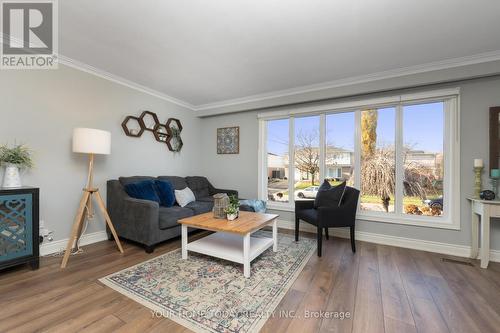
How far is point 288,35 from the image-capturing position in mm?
2182

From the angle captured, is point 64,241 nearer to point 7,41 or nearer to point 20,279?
point 20,279

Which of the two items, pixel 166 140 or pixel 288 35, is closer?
pixel 288 35

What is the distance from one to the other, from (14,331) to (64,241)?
1583 mm

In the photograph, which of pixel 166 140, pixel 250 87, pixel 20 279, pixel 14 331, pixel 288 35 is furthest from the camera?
pixel 166 140

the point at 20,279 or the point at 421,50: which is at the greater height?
the point at 421,50

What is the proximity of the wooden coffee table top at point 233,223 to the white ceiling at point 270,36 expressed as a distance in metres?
1.96

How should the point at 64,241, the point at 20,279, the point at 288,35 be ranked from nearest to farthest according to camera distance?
the point at 20,279 → the point at 288,35 → the point at 64,241

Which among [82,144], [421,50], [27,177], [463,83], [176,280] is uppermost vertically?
[421,50]

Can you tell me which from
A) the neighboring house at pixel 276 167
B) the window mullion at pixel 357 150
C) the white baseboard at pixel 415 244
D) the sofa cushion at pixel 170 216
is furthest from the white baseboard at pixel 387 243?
the neighboring house at pixel 276 167

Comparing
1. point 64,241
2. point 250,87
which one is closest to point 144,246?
point 64,241

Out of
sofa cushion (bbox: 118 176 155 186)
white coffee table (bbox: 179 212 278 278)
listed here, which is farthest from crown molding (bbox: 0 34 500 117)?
white coffee table (bbox: 179 212 278 278)

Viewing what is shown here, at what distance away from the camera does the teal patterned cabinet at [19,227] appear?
203cm

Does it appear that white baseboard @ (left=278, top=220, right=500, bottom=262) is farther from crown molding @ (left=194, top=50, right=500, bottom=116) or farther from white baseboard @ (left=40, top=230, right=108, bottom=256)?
white baseboard @ (left=40, top=230, right=108, bottom=256)

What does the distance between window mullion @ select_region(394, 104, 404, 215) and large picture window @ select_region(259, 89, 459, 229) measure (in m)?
0.01
